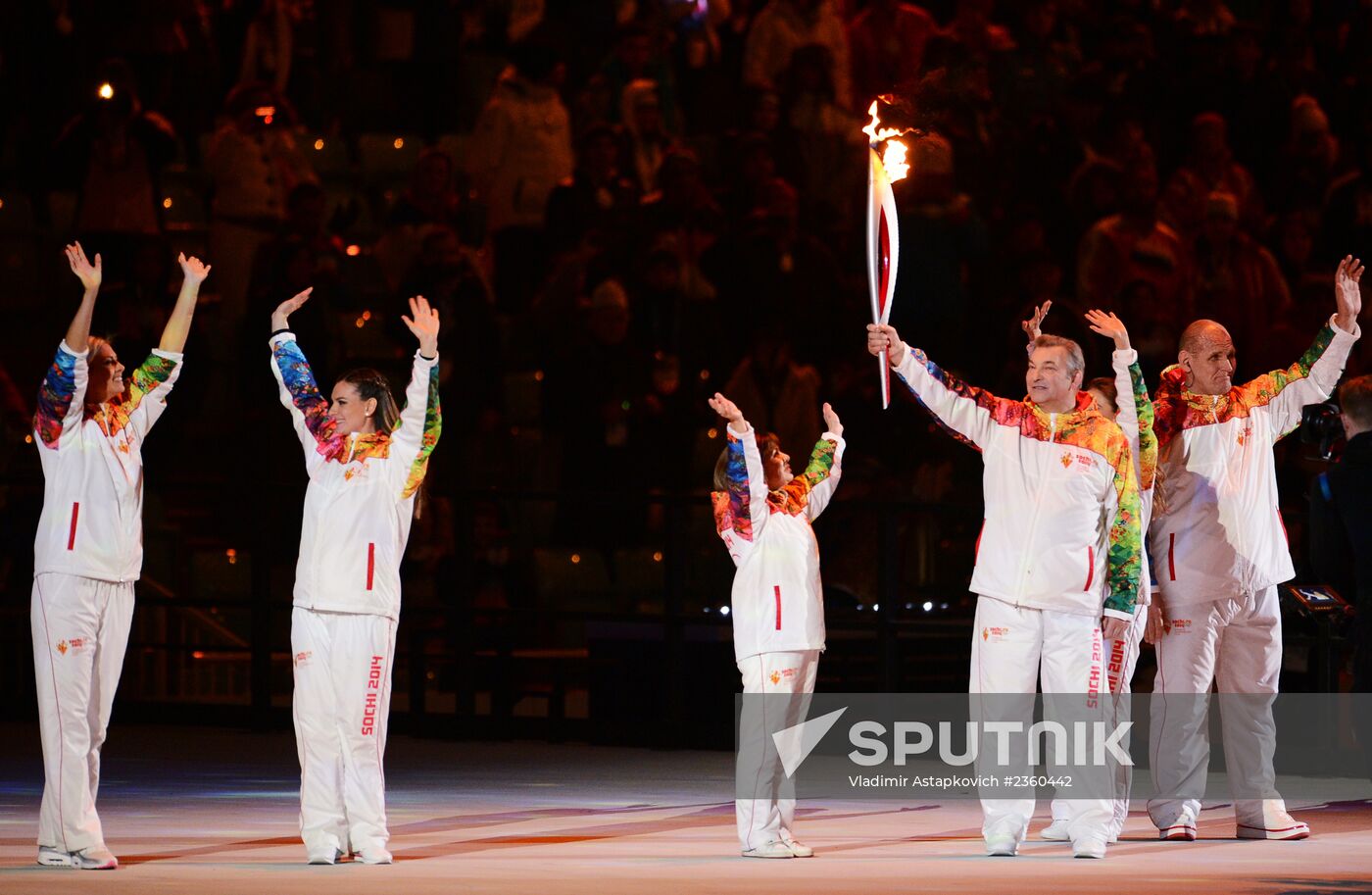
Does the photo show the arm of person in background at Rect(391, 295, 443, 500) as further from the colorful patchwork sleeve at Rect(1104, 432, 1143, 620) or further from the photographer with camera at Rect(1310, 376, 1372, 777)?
the photographer with camera at Rect(1310, 376, 1372, 777)

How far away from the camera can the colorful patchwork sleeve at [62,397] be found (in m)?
7.91

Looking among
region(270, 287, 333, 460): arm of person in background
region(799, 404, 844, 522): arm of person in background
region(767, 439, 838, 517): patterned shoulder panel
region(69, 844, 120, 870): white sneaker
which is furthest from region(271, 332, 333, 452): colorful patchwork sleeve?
region(799, 404, 844, 522): arm of person in background

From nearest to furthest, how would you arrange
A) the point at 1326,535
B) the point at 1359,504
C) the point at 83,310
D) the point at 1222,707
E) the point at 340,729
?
the point at 83,310 < the point at 340,729 < the point at 1222,707 < the point at 1359,504 < the point at 1326,535

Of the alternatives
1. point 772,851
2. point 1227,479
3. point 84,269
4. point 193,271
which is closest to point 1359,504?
point 1227,479

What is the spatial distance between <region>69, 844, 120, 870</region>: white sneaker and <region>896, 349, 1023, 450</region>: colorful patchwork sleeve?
346 cm

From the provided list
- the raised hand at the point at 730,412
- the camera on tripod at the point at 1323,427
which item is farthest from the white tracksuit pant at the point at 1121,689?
the camera on tripod at the point at 1323,427

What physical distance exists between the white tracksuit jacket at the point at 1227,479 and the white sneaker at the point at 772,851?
198 cm

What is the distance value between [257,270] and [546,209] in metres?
2.01

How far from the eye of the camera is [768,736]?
8.22 metres

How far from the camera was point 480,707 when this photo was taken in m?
12.9

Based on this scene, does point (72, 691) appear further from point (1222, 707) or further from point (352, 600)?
point (1222, 707)

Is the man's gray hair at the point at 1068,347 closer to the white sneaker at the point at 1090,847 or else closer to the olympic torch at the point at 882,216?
the olympic torch at the point at 882,216

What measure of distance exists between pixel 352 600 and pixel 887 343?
2241 mm

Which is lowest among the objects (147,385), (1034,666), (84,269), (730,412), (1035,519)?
(1034,666)
